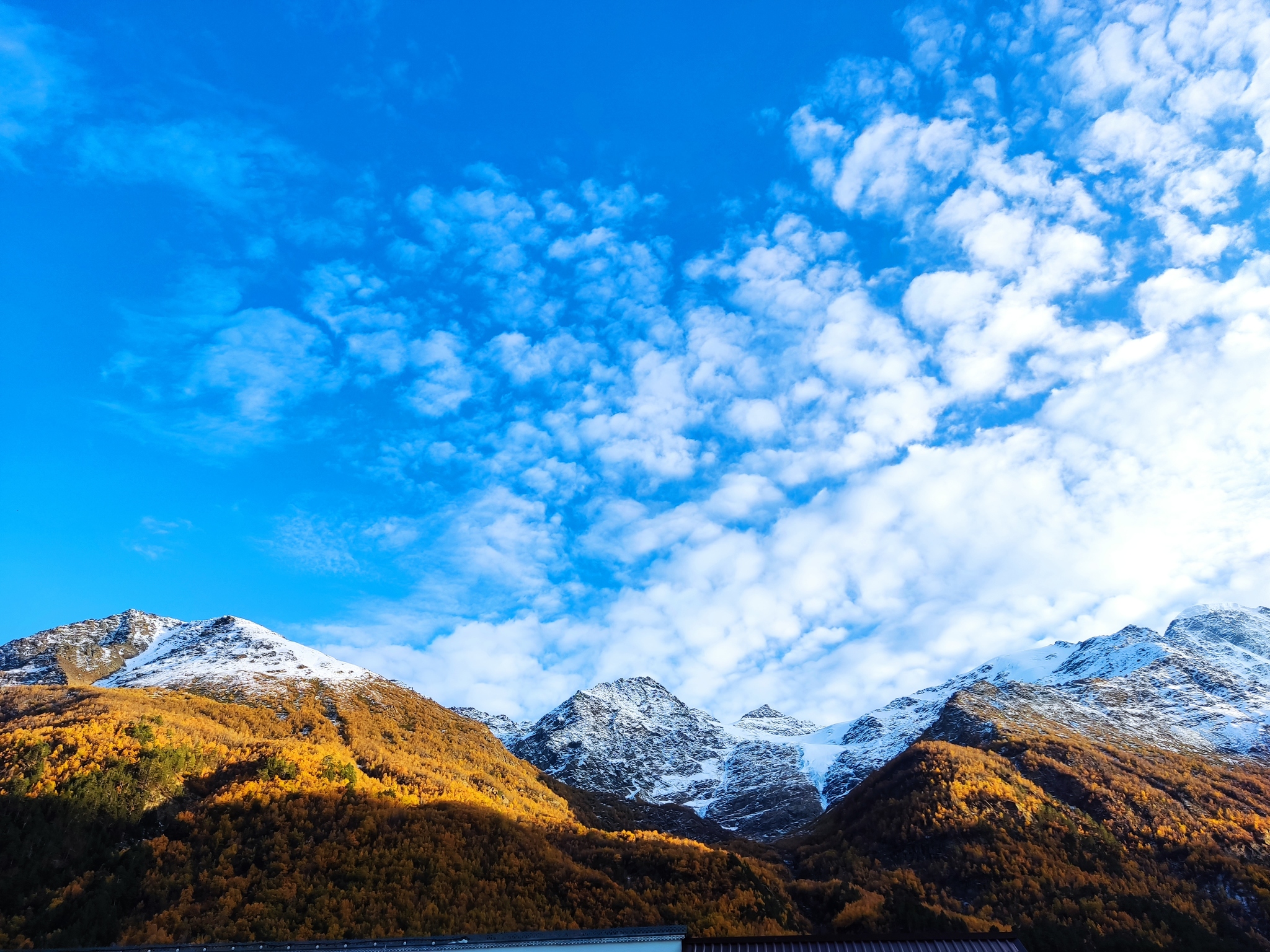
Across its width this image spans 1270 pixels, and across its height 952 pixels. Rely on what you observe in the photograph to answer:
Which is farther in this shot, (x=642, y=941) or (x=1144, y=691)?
(x=1144, y=691)

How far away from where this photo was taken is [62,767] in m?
30.4

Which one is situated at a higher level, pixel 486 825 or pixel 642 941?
pixel 486 825

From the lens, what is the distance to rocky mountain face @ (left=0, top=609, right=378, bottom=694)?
187 ft

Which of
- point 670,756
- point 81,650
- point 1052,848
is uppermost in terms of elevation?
point 81,650

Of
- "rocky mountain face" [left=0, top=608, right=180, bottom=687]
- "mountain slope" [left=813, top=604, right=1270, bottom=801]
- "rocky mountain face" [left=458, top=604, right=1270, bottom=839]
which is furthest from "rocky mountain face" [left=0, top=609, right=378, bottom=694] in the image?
"mountain slope" [left=813, top=604, right=1270, bottom=801]

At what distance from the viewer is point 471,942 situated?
19.8 metres

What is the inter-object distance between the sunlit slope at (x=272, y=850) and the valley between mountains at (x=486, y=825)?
13 cm

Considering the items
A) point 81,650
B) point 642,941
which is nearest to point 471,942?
point 642,941

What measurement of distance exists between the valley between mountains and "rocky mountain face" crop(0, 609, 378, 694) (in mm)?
417

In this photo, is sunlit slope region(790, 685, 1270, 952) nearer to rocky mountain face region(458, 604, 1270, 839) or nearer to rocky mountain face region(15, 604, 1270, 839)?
rocky mountain face region(458, 604, 1270, 839)

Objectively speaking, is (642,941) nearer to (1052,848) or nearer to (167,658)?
(1052,848)

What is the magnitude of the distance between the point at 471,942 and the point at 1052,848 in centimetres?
4114

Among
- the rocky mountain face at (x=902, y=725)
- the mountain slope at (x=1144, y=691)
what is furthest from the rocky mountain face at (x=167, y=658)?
the mountain slope at (x=1144, y=691)

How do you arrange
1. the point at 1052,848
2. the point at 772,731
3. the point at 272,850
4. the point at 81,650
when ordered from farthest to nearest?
the point at 772,731
the point at 81,650
the point at 1052,848
the point at 272,850
